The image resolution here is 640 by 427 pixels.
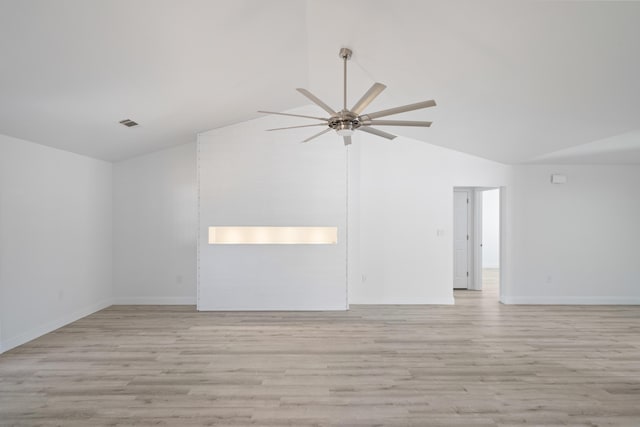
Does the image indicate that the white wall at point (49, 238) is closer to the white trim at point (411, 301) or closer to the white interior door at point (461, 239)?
the white trim at point (411, 301)

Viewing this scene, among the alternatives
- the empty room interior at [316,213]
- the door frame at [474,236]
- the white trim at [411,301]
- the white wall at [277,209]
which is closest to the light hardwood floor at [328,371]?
the empty room interior at [316,213]

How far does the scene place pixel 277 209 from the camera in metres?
5.32

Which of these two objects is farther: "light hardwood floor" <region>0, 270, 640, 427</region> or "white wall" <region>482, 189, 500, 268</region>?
"white wall" <region>482, 189, 500, 268</region>

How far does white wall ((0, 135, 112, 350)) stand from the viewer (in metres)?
3.67

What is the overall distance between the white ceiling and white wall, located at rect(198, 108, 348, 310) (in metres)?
0.88

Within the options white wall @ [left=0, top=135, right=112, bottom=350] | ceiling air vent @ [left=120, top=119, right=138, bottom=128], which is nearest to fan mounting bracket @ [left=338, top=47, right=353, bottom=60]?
ceiling air vent @ [left=120, top=119, right=138, bottom=128]

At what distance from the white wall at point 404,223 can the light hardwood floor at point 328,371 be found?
2.61ft

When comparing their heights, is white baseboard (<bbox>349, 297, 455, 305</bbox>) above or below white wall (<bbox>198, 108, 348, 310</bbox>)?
below

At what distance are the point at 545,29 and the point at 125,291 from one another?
626 centimetres

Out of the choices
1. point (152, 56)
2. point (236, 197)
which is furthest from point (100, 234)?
point (152, 56)

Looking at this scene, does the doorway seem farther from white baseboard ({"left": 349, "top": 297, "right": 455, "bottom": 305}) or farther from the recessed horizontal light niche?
the recessed horizontal light niche

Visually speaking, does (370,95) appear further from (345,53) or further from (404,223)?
(404,223)

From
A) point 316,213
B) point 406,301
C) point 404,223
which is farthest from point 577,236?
point 316,213

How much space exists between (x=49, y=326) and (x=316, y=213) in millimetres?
3756
